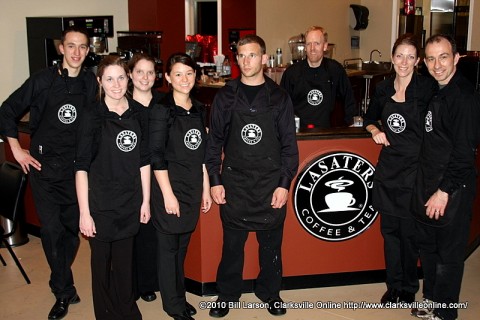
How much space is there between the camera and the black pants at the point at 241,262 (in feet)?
12.1

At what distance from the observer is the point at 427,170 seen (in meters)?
3.44

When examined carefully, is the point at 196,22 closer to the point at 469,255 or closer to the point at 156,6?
A: the point at 156,6

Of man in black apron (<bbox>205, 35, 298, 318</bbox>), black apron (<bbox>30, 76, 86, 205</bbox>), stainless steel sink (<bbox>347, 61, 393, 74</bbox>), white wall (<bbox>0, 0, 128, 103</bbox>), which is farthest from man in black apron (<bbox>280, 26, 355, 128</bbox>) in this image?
stainless steel sink (<bbox>347, 61, 393, 74</bbox>)

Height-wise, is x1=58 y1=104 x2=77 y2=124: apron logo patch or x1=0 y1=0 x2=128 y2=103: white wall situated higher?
x1=0 y1=0 x2=128 y2=103: white wall

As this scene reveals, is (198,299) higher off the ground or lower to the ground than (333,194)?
lower

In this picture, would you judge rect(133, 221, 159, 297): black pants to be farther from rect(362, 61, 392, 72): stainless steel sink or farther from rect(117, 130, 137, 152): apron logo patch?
rect(362, 61, 392, 72): stainless steel sink

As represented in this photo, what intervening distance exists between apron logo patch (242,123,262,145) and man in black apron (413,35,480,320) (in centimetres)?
87

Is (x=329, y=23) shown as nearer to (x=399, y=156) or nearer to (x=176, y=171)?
(x=399, y=156)

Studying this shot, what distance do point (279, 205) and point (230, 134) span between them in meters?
0.46

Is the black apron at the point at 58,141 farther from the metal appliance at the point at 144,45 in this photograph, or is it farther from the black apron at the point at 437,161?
the metal appliance at the point at 144,45

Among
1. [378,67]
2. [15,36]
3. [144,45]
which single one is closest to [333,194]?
[144,45]

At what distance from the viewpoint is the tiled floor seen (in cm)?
379

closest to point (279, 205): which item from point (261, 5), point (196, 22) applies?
point (261, 5)

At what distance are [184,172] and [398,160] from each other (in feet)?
3.94
